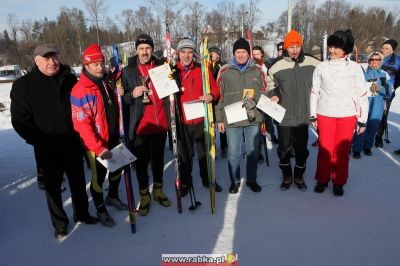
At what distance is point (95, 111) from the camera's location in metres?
2.91

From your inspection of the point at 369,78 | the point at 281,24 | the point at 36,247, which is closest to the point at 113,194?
the point at 36,247

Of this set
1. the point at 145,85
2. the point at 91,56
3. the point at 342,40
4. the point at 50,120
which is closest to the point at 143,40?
the point at 145,85

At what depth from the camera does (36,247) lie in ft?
9.86

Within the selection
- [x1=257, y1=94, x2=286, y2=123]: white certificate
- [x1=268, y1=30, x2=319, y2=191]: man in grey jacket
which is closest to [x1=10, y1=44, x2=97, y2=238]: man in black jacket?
[x1=257, y1=94, x2=286, y2=123]: white certificate

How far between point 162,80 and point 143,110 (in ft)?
1.52

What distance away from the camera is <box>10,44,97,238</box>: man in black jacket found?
9.11ft

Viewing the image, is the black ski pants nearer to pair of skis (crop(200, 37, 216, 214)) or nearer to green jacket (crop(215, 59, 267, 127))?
pair of skis (crop(200, 37, 216, 214))

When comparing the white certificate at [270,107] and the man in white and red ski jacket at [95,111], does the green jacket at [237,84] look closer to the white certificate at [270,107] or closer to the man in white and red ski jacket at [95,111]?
the white certificate at [270,107]

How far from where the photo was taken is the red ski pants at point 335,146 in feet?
11.7

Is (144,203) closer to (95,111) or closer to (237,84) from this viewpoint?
(95,111)

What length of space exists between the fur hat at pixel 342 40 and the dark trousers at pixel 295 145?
101 cm

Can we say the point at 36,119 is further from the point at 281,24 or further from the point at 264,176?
the point at 281,24

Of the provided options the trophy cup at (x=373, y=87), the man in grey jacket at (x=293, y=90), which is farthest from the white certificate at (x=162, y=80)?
the trophy cup at (x=373, y=87)

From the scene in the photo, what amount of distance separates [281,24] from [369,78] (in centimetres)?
4839
